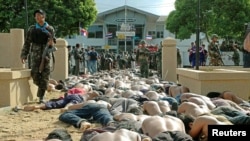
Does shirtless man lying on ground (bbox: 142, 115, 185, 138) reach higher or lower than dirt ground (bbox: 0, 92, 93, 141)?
higher

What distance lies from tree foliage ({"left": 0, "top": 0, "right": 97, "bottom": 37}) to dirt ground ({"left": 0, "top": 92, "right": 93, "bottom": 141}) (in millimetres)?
21236

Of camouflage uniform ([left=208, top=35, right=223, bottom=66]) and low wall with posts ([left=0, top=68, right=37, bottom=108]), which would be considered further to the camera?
camouflage uniform ([left=208, top=35, right=223, bottom=66])

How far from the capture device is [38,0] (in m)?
29.0

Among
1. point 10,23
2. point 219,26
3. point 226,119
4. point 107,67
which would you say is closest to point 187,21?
point 219,26

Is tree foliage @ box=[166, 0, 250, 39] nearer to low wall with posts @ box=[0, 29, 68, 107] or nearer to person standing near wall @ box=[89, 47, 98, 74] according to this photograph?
person standing near wall @ box=[89, 47, 98, 74]

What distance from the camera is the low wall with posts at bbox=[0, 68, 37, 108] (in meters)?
7.69

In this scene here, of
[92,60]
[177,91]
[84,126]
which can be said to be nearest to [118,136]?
[84,126]

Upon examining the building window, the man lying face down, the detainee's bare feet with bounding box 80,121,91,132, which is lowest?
the detainee's bare feet with bounding box 80,121,91,132

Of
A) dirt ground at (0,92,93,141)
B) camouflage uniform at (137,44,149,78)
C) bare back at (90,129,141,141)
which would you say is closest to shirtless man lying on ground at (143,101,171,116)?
dirt ground at (0,92,93,141)

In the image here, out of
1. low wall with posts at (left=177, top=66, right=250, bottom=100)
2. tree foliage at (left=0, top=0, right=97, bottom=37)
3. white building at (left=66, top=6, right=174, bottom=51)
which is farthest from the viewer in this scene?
white building at (left=66, top=6, right=174, bottom=51)

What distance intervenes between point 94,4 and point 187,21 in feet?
38.4

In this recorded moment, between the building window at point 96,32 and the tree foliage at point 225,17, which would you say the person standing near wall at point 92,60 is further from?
the building window at point 96,32

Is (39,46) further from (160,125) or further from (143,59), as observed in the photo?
(143,59)

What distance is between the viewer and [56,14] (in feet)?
97.3
